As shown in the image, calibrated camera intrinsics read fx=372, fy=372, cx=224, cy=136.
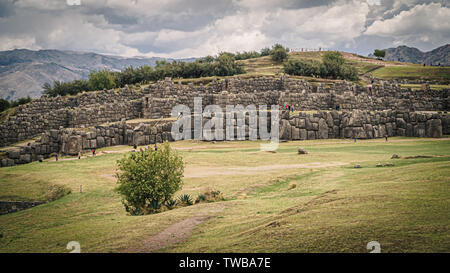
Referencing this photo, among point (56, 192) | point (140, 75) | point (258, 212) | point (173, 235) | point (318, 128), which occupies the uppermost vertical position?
point (140, 75)

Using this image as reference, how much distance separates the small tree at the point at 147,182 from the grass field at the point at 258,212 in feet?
3.41

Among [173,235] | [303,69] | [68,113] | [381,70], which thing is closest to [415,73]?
[381,70]

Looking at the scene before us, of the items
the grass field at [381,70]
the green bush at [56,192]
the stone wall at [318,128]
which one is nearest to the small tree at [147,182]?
the green bush at [56,192]

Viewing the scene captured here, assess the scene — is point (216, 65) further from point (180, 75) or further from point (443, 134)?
point (443, 134)

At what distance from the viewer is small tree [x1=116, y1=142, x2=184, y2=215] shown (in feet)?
53.2

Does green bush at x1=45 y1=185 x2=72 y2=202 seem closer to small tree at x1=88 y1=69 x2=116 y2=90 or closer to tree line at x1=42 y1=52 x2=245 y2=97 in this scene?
tree line at x1=42 y1=52 x2=245 y2=97

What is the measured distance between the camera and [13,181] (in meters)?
22.6

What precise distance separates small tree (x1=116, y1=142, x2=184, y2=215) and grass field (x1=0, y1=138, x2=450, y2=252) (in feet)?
3.41

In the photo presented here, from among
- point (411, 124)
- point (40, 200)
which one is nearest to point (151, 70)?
point (411, 124)

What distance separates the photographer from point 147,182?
16.2 metres

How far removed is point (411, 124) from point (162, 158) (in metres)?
33.7

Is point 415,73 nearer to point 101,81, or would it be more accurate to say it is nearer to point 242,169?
point 101,81

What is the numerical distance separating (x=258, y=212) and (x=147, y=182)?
5.46 m

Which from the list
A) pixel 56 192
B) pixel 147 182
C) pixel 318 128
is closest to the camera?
pixel 147 182
